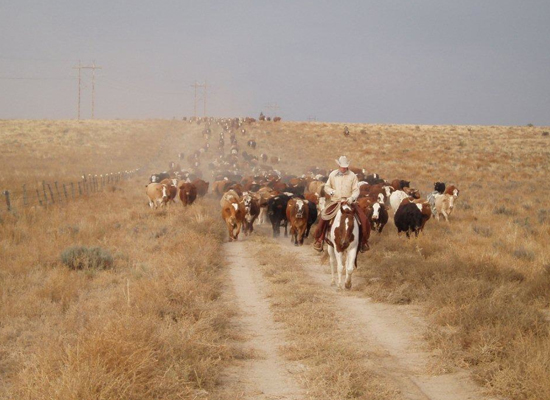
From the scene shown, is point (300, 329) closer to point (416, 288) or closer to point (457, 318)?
point (457, 318)

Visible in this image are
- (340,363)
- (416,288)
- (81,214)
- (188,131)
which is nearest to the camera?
(340,363)

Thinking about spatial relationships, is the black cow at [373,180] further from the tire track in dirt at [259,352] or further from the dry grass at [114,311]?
the tire track in dirt at [259,352]

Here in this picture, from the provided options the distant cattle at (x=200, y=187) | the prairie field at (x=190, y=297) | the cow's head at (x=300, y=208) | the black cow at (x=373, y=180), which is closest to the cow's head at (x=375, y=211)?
the prairie field at (x=190, y=297)

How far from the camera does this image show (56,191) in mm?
25391

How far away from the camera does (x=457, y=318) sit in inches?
316

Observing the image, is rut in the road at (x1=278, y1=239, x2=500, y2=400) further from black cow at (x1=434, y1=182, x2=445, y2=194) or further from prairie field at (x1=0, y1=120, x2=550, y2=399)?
black cow at (x1=434, y1=182, x2=445, y2=194)

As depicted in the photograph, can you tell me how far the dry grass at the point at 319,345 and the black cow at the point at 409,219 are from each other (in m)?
5.61

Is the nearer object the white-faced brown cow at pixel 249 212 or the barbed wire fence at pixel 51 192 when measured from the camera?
the white-faced brown cow at pixel 249 212

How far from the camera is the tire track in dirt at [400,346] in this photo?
6.03 metres

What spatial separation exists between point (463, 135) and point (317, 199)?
174 ft

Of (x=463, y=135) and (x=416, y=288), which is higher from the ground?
(x=463, y=135)

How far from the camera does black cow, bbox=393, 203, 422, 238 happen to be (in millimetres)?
16328

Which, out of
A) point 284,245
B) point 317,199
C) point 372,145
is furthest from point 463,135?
point 284,245

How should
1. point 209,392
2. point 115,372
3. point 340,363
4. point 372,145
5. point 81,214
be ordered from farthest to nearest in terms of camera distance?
point 372,145
point 81,214
point 340,363
point 209,392
point 115,372
